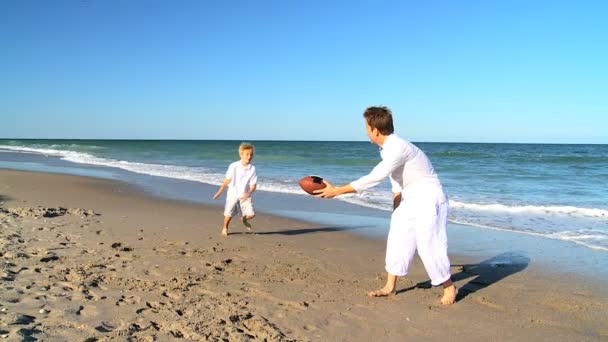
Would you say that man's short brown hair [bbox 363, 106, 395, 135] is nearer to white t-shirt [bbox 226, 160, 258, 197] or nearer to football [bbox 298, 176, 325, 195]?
football [bbox 298, 176, 325, 195]

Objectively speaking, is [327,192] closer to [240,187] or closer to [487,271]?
[487,271]

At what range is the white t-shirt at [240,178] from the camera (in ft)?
25.2

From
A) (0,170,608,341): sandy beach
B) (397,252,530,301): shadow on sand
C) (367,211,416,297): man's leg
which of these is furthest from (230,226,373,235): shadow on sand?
(367,211,416,297): man's leg

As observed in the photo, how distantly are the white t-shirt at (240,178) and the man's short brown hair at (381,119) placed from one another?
148 inches

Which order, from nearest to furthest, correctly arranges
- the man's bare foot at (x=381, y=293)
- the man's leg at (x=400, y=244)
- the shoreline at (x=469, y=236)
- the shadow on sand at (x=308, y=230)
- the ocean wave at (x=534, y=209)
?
the man's leg at (x=400, y=244) < the man's bare foot at (x=381, y=293) < the shoreline at (x=469, y=236) < the shadow on sand at (x=308, y=230) < the ocean wave at (x=534, y=209)

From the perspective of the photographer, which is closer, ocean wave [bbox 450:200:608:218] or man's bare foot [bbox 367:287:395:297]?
man's bare foot [bbox 367:287:395:297]

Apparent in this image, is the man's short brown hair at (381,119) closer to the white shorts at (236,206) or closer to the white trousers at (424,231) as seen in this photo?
the white trousers at (424,231)

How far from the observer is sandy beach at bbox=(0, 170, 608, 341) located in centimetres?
361

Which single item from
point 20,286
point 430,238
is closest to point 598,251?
point 430,238

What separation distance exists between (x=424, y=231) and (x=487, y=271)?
2074 millimetres

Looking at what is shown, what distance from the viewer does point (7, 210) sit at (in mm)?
8719

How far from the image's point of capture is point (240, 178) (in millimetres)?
7684

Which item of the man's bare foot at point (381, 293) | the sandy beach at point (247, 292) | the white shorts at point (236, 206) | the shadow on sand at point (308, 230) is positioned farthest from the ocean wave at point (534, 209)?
the man's bare foot at point (381, 293)

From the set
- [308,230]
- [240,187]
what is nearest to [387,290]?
[240,187]
